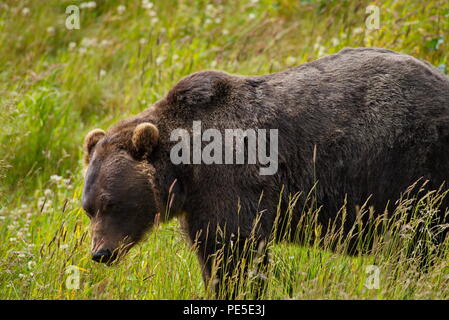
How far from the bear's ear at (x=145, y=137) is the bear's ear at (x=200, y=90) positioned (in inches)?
14.9

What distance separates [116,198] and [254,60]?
4870mm

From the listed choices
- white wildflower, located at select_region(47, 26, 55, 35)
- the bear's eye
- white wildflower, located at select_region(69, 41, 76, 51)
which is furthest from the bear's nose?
white wildflower, located at select_region(47, 26, 55, 35)

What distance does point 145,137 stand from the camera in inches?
209

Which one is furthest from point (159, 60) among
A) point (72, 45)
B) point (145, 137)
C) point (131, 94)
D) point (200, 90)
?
point (145, 137)

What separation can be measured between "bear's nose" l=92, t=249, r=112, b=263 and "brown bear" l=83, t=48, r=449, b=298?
0.04 ft

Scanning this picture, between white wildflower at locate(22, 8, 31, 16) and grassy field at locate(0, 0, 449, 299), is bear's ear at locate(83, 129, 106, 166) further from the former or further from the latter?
white wildflower at locate(22, 8, 31, 16)

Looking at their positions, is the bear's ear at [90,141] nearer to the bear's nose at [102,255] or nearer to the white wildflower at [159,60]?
the bear's nose at [102,255]

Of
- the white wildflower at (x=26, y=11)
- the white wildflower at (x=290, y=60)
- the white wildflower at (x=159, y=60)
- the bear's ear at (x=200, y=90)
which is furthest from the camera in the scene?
the white wildflower at (x=26, y=11)

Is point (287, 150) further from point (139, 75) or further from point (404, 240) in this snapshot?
point (139, 75)

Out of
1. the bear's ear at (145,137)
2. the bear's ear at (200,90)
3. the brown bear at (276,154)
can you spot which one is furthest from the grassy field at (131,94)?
the bear's ear at (200,90)

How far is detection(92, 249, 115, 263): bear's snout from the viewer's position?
518cm

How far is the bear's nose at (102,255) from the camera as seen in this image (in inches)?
204

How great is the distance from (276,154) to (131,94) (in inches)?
171

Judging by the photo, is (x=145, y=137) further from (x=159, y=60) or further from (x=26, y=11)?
(x=26, y=11)
